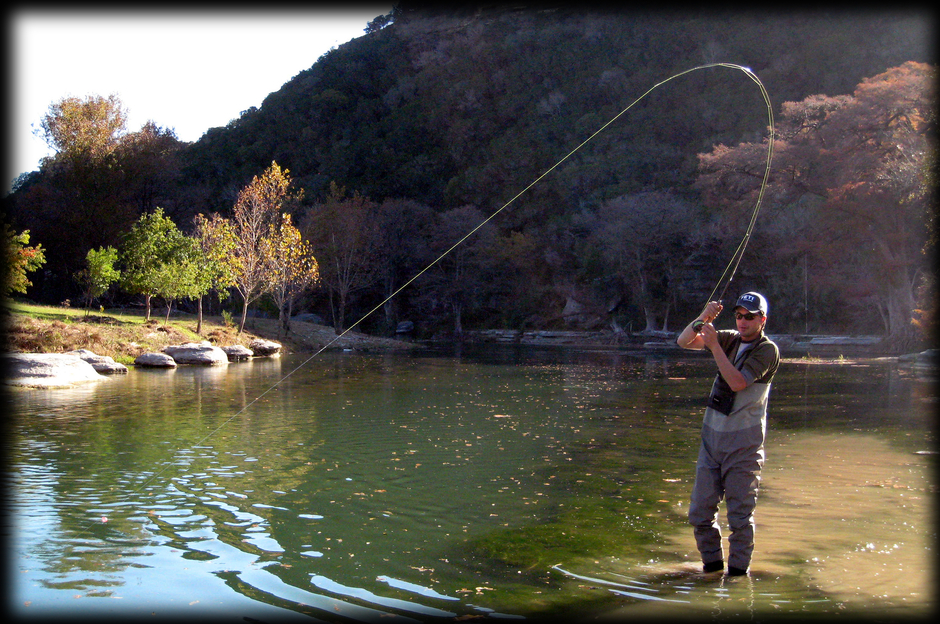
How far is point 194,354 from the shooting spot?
25.7 meters

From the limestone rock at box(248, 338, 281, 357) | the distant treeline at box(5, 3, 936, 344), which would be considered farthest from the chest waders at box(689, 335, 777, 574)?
the limestone rock at box(248, 338, 281, 357)

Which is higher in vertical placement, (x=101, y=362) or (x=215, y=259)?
(x=215, y=259)

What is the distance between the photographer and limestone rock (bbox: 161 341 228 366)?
2566 centimetres

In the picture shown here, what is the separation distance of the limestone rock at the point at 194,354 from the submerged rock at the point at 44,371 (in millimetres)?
6637

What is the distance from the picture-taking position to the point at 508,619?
4.52 m

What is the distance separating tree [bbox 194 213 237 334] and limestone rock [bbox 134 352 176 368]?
653 cm

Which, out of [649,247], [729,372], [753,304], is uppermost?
[649,247]

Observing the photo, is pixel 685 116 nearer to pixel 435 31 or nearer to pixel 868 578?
pixel 435 31

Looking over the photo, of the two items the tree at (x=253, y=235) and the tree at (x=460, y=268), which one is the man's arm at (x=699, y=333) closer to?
the tree at (x=253, y=235)

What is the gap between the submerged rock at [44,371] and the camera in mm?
17158

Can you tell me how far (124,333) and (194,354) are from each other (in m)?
2.66

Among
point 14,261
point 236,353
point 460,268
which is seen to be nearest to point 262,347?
point 236,353

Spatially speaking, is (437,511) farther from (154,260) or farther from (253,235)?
(253,235)

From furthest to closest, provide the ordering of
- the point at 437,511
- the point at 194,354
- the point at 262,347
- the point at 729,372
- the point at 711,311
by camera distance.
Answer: the point at 262,347, the point at 194,354, the point at 437,511, the point at 711,311, the point at 729,372
